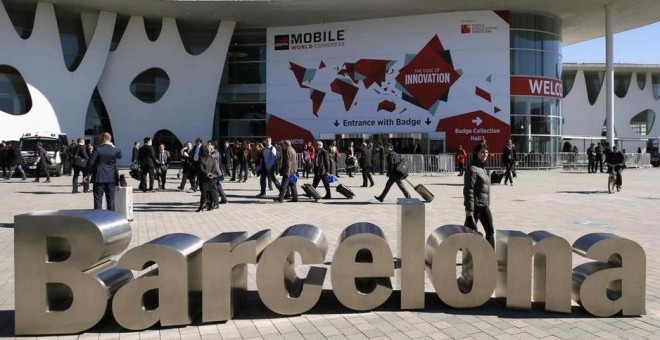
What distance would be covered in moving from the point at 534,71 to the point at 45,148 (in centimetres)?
2887

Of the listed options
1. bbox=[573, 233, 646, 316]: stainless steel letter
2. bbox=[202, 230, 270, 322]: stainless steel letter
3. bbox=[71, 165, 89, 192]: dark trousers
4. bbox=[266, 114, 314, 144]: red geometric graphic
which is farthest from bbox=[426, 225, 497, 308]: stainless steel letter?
bbox=[266, 114, 314, 144]: red geometric graphic

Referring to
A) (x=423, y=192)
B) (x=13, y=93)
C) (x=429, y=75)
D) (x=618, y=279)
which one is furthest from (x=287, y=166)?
(x=13, y=93)

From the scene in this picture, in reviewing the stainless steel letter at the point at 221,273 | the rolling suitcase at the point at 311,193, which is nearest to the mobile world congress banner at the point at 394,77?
the rolling suitcase at the point at 311,193

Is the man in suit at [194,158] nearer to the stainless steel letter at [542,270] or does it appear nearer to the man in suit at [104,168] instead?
the man in suit at [104,168]

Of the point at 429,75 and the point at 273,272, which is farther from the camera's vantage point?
the point at 429,75

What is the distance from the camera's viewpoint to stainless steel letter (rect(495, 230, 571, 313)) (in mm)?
5391

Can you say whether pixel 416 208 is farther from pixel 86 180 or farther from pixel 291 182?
pixel 86 180

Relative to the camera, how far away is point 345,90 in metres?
38.2

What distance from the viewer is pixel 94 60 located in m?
37.1

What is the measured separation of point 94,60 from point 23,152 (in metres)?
11.7

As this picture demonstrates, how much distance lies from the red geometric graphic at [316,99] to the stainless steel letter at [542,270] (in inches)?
1330

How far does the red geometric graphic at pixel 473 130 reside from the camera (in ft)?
116

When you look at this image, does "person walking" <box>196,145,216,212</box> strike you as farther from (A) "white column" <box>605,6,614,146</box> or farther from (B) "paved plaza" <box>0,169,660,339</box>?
(A) "white column" <box>605,6,614,146</box>

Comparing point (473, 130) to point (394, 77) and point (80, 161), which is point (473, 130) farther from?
point (80, 161)
